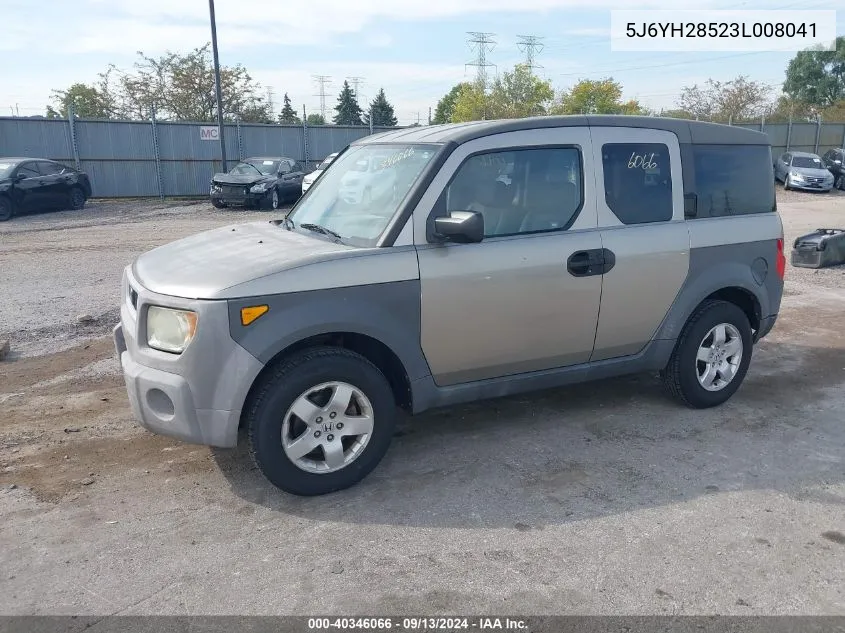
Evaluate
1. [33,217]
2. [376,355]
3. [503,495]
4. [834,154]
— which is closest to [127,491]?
[376,355]

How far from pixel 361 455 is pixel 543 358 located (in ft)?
4.40

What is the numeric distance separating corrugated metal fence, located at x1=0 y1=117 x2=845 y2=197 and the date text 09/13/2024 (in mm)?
23214

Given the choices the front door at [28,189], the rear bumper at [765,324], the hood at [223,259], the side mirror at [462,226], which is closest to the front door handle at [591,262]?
the side mirror at [462,226]

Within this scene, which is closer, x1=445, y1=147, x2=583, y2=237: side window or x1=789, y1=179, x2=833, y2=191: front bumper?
x1=445, y1=147, x2=583, y2=237: side window

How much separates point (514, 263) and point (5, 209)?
17.3 m

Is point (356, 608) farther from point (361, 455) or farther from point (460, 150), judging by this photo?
point (460, 150)

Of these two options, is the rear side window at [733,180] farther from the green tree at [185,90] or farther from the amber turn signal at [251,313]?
the green tree at [185,90]

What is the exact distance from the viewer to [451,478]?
4.11m

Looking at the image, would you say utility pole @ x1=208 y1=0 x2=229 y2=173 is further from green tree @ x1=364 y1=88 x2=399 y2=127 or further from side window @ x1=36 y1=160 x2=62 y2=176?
green tree @ x1=364 y1=88 x2=399 y2=127

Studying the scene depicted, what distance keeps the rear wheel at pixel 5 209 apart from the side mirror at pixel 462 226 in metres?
17.1

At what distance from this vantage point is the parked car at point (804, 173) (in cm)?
2570

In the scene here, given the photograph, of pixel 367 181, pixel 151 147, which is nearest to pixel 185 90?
pixel 151 147

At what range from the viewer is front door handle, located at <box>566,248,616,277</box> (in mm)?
4395

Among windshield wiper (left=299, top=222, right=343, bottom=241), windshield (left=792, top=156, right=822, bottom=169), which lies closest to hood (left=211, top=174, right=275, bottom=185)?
windshield wiper (left=299, top=222, right=343, bottom=241)
